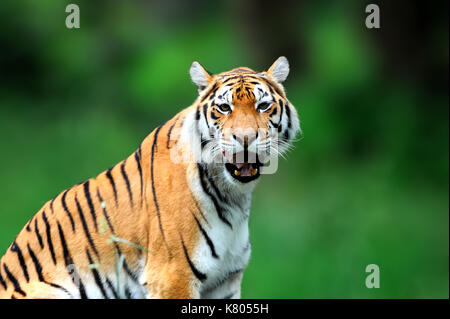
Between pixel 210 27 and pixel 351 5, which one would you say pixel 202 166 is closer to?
pixel 351 5

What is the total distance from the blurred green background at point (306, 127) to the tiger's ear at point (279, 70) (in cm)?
354

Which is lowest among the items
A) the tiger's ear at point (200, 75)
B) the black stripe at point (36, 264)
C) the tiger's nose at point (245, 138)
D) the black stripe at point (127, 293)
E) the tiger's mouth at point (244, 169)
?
the black stripe at point (127, 293)

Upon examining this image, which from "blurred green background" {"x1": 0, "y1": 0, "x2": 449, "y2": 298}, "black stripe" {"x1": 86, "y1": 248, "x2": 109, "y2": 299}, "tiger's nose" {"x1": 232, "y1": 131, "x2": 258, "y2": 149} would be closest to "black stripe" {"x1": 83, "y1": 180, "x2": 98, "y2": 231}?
"black stripe" {"x1": 86, "y1": 248, "x2": 109, "y2": 299}

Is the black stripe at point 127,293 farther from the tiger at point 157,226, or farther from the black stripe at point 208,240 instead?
the black stripe at point 208,240

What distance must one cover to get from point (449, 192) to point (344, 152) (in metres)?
1.52

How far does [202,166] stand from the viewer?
13.2 feet

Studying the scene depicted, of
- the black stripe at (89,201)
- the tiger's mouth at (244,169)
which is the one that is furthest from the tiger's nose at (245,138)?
the black stripe at (89,201)

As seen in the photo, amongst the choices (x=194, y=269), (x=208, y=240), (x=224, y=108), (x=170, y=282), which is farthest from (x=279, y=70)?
(x=170, y=282)

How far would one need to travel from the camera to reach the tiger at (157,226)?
3961mm

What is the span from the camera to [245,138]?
3.61 metres

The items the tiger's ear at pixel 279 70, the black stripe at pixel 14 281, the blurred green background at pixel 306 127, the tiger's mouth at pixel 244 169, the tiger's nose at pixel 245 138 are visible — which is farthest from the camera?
the blurred green background at pixel 306 127

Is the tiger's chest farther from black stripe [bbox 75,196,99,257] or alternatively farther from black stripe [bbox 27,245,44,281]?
black stripe [bbox 27,245,44,281]

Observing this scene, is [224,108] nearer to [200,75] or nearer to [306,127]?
[200,75]
